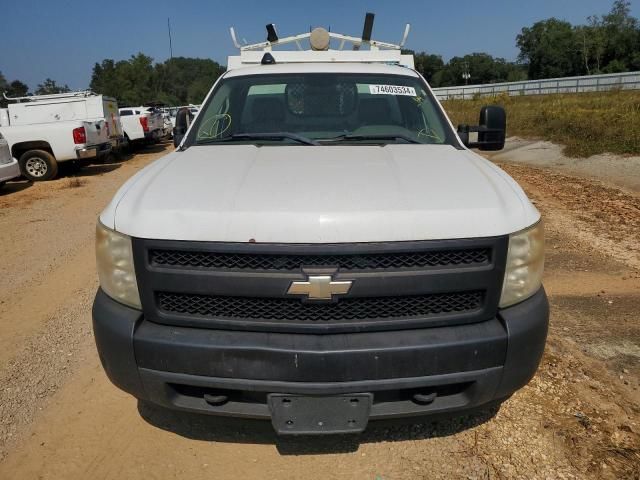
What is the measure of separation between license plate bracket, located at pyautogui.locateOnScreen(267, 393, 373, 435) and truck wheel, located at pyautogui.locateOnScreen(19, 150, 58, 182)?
12053 mm

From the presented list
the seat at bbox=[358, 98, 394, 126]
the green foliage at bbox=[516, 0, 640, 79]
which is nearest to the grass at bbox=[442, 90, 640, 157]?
the seat at bbox=[358, 98, 394, 126]

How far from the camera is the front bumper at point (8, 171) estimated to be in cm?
1009

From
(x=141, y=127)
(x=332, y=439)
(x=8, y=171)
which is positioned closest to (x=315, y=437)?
(x=332, y=439)

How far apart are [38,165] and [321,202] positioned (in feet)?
40.1

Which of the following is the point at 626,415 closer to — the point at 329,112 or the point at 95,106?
the point at 329,112

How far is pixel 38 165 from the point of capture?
12188 millimetres

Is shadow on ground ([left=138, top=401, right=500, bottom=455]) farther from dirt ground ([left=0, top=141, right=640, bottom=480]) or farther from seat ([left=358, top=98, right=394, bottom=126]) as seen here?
seat ([left=358, top=98, right=394, bottom=126])

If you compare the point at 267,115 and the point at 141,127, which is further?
the point at 141,127

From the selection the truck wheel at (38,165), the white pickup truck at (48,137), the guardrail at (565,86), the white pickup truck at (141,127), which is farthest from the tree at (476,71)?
the truck wheel at (38,165)

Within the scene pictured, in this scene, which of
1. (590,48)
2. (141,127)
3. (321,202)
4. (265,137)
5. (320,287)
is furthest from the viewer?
(590,48)

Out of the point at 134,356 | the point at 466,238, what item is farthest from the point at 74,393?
the point at 466,238

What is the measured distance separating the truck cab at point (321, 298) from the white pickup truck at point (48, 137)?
438 inches

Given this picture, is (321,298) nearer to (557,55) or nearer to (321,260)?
(321,260)

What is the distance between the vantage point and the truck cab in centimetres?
209
